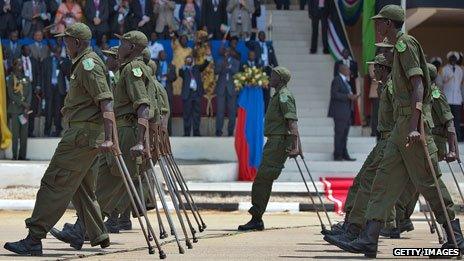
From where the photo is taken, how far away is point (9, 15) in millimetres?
28281

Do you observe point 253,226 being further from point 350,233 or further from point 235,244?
point 350,233

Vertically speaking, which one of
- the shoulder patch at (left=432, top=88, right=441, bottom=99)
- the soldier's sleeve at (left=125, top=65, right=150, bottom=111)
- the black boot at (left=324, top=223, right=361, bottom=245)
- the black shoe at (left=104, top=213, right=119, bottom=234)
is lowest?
the black shoe at (left=104, top=213, right=119, bottom=234)

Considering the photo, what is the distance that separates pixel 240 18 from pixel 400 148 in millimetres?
16775

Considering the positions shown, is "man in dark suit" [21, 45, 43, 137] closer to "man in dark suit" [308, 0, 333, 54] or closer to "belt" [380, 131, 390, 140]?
"man in dark suit" [308, 0, 333, 54]

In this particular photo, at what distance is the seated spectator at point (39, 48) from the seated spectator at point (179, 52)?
2.60m

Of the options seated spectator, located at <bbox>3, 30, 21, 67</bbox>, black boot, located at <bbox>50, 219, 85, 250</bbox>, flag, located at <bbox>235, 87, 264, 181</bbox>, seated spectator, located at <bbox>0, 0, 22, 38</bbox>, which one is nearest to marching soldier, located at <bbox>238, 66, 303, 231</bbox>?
black boot, located at <bbox>50, 219, 85, 250</bbox>

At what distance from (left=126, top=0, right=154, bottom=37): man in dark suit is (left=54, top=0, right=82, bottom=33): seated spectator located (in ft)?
3.50

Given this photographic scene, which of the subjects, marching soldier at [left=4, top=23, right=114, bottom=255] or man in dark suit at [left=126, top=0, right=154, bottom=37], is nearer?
marching soldier at [left=4, top=23, right=114, bottom=255]

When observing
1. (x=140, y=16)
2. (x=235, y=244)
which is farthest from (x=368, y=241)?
(x=140, y=16)

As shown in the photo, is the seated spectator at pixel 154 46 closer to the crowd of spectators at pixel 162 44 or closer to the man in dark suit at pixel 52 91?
the crowd of spectators at pixel 162 44

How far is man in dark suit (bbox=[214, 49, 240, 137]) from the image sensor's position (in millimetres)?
27141

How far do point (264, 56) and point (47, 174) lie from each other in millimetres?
15573

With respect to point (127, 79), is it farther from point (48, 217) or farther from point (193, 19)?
point (193, 19)

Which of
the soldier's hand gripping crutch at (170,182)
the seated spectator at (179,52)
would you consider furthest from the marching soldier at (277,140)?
the seated spectator at (179,52)
